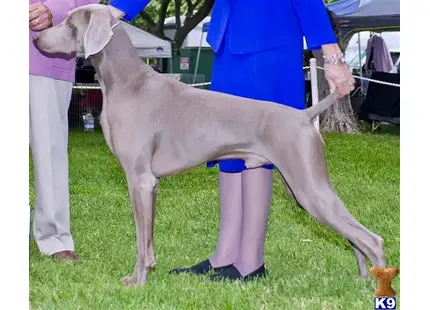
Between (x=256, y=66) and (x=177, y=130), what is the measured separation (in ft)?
1.83

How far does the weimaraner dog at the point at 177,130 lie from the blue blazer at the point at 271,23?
0.28m

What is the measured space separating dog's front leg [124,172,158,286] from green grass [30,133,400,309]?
15 centimetres

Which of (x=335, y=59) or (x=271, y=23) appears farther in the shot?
(x=271, y=23)

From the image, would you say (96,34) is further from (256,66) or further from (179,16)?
(179,16)

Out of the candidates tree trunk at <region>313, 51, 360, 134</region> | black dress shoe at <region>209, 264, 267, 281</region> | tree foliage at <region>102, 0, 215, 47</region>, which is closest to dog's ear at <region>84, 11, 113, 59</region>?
black dress shoe at <region>209, 264, 267, 281</region>

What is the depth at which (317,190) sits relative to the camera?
362 centimetres

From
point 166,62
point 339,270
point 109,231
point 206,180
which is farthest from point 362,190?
point 166,62

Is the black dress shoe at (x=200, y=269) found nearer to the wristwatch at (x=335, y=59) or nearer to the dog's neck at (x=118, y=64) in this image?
the dog's neck at (x=118, y=64)

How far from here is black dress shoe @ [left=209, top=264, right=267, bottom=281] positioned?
13.9ft

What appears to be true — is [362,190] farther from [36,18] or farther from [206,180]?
[36,18]

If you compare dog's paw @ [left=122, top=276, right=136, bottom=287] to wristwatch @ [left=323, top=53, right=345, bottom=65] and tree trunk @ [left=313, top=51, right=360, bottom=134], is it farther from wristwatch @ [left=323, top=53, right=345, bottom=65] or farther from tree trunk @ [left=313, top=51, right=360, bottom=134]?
tree trunk @ [left=313, top=51, right=360, bottom=134]

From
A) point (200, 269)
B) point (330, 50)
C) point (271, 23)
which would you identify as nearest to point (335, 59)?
point (330, 50)

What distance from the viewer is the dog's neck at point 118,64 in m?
3.84
